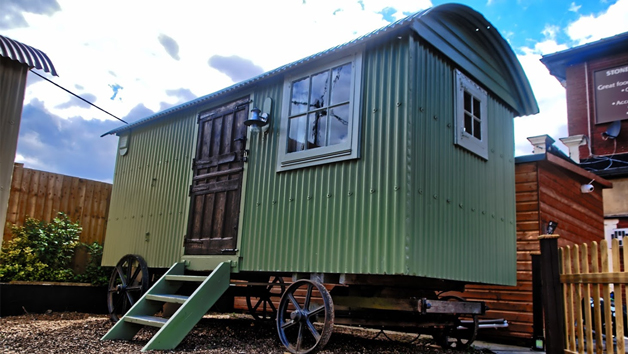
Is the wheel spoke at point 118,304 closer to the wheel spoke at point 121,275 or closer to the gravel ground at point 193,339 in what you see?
the wheel spoke at point 121,275

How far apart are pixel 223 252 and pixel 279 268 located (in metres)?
1.02

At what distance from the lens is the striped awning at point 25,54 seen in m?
5.19

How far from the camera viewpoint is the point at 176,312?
5.06 metres

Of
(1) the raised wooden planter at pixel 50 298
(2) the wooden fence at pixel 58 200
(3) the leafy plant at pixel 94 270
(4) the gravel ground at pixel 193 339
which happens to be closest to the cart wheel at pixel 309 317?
(4) the gravel ground at pixel 193 339

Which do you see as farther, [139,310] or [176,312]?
[139,310]

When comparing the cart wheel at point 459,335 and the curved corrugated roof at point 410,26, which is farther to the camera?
the cart wheel at point 459,335

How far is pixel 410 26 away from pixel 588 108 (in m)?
12.9

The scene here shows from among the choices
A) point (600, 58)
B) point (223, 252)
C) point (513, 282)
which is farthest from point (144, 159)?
point (600, 58)

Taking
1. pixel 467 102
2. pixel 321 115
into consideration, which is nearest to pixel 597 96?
pixel 467 102

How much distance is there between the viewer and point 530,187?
6.87 meters

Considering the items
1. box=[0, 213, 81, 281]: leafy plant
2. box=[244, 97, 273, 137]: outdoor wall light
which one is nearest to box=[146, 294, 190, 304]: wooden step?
box=[244, 97, 273, 137]: outdoor wall light

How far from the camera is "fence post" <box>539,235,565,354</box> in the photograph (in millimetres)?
5027

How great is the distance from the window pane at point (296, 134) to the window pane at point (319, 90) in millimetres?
209

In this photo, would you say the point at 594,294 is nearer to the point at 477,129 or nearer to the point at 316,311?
the point at 477,129
